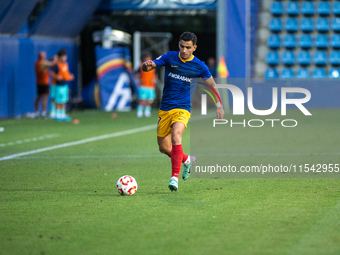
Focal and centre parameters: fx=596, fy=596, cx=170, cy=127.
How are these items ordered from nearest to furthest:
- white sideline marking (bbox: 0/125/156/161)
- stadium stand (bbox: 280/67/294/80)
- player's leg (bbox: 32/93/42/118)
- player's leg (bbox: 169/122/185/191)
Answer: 1. player's leg (bbox: 169/122/185/191)
2. white sideline marking (bbox: 0/125/156/161)
3. player's leg (bbox: 32/93/42/118)
4. stadium stand (bbox: 280/67/294/80)

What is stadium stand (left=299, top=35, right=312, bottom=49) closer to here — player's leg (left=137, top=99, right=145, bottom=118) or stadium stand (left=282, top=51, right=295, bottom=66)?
stadium stand (left=282, top=51, right=295, bottom=66)

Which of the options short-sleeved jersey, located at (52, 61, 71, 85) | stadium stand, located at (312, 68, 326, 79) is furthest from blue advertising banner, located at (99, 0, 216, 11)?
short-sleeved jersey, located at (52, 61, 71, 85)

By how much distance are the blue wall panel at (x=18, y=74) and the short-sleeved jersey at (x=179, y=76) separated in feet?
40.1

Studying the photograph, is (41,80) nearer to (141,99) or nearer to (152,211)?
(141,99)

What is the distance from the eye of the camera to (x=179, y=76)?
7.08m

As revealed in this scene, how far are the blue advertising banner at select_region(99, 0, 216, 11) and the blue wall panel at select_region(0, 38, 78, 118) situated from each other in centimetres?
402

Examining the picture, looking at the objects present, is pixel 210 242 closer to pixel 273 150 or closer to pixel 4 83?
pixel 273 150

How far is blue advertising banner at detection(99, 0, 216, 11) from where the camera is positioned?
23520 mm

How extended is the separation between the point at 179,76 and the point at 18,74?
13.3m

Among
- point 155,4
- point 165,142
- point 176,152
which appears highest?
point 155,4

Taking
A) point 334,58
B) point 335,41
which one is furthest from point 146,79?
point 335,41


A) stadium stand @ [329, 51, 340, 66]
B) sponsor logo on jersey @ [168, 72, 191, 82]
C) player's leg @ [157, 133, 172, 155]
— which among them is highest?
stadium stand @ [329, 51, 340, 66]

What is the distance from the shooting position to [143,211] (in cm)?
582

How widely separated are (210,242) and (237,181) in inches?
129
